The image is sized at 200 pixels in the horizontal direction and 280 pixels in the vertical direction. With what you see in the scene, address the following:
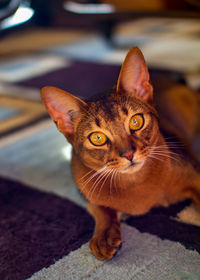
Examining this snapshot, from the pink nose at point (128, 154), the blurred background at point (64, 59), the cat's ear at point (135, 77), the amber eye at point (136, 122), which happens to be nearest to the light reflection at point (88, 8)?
the blurred background at point (64, 59)

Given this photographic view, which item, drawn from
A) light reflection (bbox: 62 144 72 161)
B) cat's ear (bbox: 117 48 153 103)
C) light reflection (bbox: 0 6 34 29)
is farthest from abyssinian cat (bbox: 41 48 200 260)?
light reflection (bbox: 0 6 34 29)

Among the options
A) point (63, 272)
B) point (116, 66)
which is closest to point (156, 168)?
point (63, 272)

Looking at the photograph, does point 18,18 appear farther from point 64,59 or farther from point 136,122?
point 136,122

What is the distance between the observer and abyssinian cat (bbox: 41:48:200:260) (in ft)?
3.45

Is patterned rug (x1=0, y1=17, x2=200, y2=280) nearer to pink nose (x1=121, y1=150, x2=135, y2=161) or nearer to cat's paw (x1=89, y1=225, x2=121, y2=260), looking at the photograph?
cat's paw (x1=89, y1=225, x2=121, y2=260)

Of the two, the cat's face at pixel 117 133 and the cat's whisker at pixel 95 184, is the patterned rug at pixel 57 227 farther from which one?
the cat's face at pixel 117 133

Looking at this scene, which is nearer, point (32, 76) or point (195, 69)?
point (195, 69)

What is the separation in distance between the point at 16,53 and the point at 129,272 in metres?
3.13

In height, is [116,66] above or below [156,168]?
below

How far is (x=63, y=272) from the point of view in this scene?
1005 millimetres

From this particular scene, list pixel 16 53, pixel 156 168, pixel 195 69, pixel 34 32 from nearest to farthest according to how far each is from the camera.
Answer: pixel 156 168 < pixel 195 69 < pixel 16 53 < pixel 34 32

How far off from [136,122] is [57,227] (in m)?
0.45

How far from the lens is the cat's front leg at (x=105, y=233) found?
1033 mm

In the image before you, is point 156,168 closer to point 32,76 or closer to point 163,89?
point 163,89
